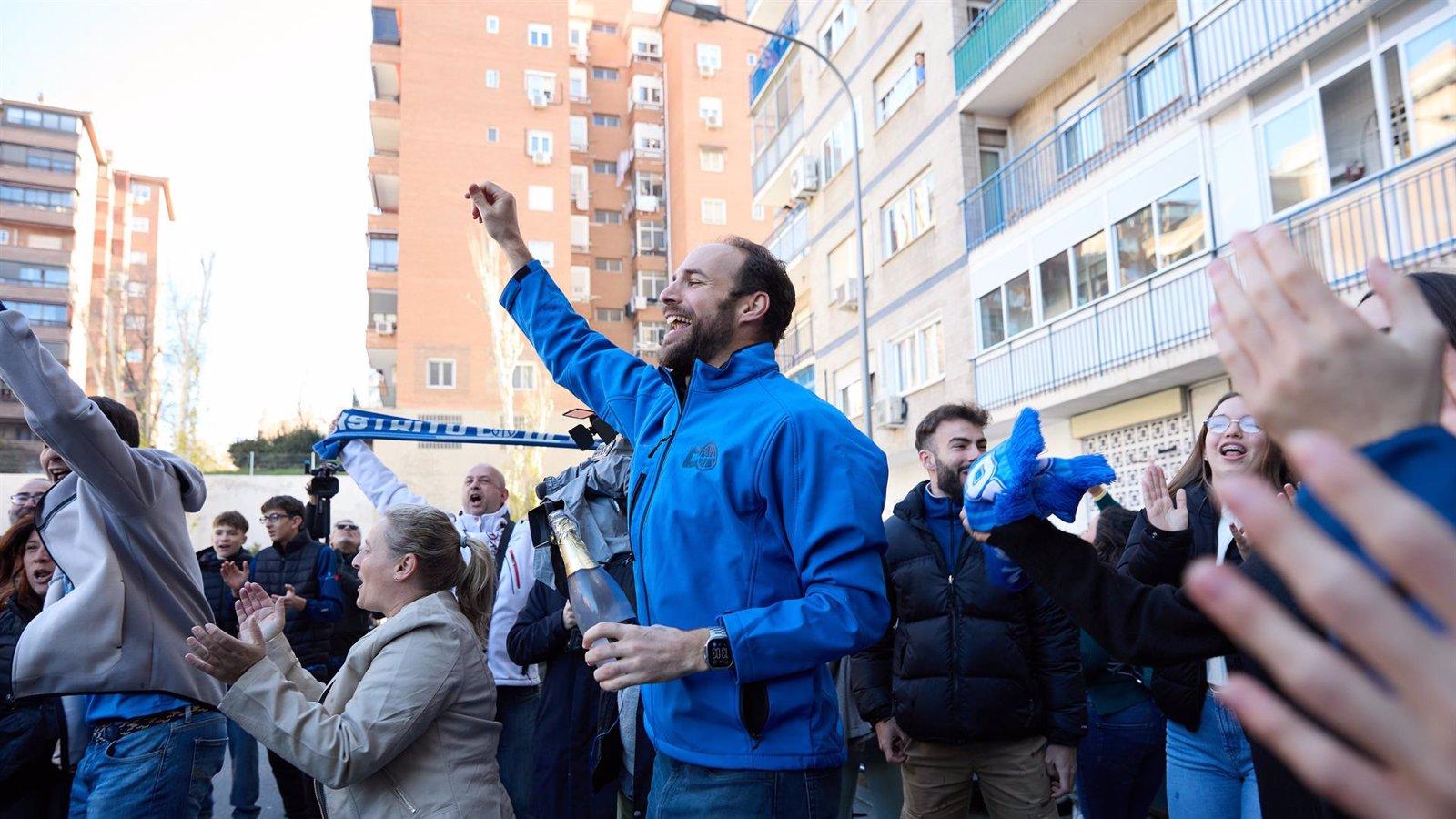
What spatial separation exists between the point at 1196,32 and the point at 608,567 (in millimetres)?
14775

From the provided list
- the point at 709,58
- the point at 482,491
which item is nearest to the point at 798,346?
the point at 482,491

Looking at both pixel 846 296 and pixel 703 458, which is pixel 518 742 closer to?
pixel 703 458

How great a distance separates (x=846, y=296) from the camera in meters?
27.7

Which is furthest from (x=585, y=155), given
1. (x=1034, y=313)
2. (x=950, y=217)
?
(x=1034, y=313)

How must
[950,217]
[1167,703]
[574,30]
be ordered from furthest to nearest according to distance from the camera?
[574,30] → [950,217] → [1167,703]

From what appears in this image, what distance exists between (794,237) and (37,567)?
28.2m

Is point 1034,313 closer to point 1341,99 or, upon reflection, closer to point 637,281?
point 1341,99

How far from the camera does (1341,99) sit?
45.2ft

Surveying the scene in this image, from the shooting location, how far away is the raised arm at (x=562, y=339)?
3.57m

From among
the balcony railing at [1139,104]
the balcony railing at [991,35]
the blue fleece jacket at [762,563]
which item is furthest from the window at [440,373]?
the blue fleece jacket at [762,563]

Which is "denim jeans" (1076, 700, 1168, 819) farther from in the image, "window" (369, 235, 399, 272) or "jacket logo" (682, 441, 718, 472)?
"window" (369, 235, 399, 272)

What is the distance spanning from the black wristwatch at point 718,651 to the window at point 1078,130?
58.6 ft

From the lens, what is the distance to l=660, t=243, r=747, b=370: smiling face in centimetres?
318

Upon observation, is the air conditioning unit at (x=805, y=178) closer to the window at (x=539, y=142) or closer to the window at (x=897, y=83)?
the window at (x=897, y=83)
